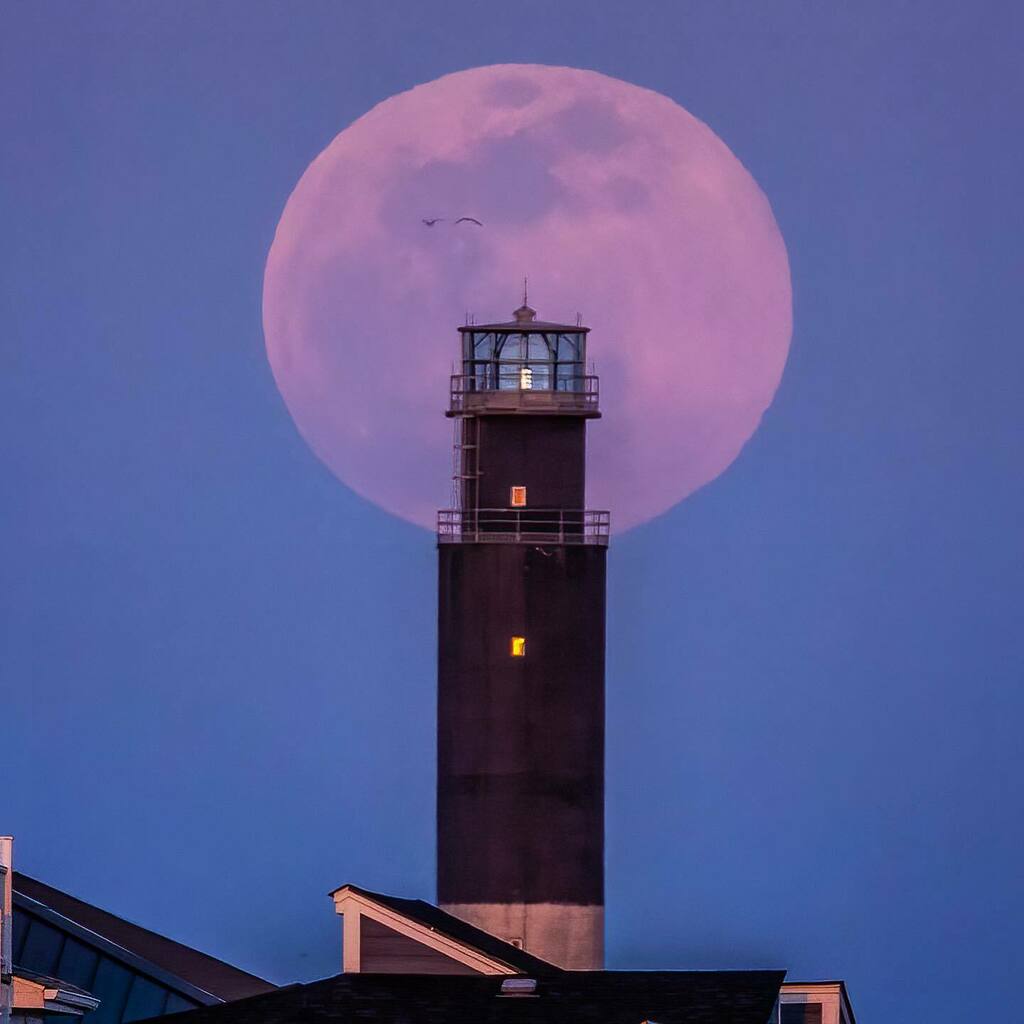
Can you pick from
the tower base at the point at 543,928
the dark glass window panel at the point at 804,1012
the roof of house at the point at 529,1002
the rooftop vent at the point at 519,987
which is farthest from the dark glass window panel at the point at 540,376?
the rooftop vent at the point at 519,987

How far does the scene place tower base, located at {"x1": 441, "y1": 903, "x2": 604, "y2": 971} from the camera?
69312mm

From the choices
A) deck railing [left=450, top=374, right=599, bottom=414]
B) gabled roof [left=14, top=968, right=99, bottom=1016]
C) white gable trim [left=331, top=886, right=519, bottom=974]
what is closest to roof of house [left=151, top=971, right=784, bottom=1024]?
white gable trim [left=331, top=886, right=519, bottom=974]

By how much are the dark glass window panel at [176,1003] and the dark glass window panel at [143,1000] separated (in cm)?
19

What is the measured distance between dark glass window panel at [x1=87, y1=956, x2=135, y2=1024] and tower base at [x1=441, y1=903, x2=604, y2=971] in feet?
56.1

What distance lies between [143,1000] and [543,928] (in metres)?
17.8

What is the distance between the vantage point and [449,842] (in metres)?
70.9

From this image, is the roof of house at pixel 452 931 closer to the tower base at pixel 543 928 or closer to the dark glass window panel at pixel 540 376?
the tower base at pixel 543 928

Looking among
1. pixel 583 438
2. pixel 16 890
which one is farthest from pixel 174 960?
pixel 583 438

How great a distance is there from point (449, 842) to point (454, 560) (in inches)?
276

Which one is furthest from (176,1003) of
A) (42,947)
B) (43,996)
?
(43,996)

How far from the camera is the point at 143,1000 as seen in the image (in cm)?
5362

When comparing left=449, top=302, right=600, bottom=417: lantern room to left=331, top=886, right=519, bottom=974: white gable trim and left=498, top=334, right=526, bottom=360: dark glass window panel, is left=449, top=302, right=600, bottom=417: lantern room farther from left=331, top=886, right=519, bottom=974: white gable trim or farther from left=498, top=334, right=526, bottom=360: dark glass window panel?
left=331, top=886, right=519, bottom=974: white gable trim

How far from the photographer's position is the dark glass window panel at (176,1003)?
54.0m

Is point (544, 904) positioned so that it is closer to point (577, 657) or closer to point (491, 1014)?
point (577, 657)
